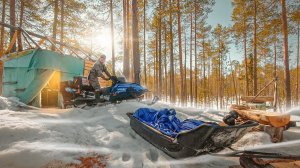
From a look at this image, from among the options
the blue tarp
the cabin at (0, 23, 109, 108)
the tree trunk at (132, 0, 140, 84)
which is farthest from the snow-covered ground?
the tree trunk at (132, 0, 140, 84)

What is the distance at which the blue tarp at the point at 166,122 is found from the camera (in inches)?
156

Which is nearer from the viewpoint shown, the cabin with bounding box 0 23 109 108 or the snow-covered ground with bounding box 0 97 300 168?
the snow-covered ground with bounding box 0 97 300 168

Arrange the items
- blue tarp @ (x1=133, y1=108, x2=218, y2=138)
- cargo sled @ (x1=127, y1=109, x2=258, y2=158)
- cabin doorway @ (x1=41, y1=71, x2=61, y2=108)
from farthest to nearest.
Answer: cabin doorway @ (x1=41, y1=71, x2=61, y2=108)
blue tarp @ (x1=133, y1=108, x2=218, y2=138)
cargo sled @ (x1=127, y1=109, x2=258, y2=158)

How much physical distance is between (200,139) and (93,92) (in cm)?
587

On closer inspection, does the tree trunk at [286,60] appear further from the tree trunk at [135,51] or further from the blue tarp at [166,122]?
the blue tarp at [166,122]

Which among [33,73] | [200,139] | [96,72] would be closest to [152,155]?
[200,139]

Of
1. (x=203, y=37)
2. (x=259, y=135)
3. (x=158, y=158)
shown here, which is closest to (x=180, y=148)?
(x=158, y=158)

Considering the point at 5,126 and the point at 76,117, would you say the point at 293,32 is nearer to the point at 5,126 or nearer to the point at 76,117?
the point at 76,117

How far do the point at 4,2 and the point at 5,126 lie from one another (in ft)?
53.6

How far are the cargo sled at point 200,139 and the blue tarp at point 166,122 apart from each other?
0.62ft

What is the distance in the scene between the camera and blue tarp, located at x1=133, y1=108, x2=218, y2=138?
395 centimetres

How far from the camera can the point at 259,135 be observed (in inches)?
203

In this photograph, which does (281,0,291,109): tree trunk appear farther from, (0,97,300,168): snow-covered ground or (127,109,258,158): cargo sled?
(127,109,258,158): cargo sled

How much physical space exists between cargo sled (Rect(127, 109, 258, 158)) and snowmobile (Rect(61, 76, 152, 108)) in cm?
331
